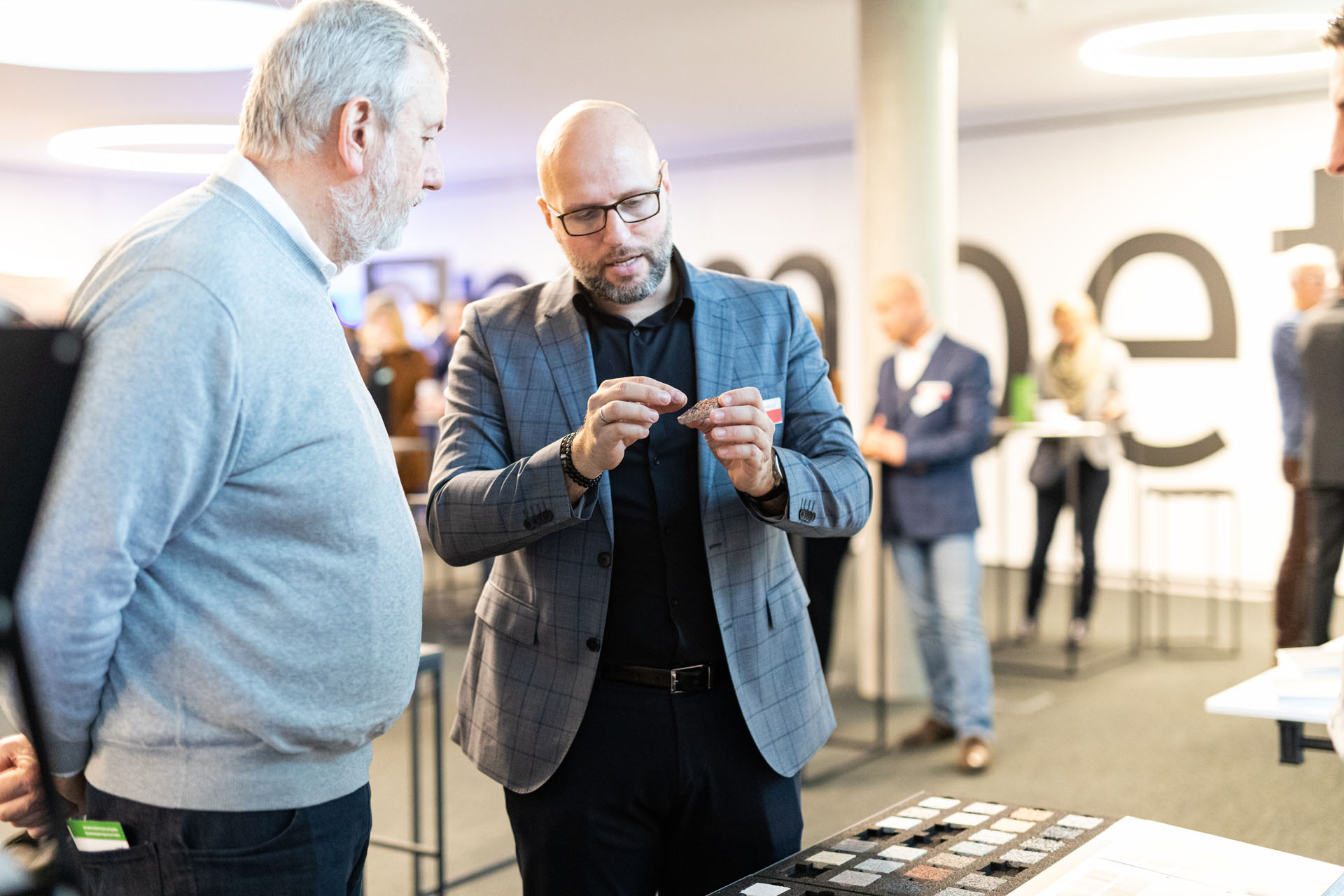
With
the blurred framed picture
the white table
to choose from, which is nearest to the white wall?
the blurred framed picture

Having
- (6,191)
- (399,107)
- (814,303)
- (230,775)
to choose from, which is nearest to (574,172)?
(399,107)

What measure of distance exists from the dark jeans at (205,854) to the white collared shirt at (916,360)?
367cm

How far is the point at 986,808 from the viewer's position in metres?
1.61

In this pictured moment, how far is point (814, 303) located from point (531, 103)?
2914 mm

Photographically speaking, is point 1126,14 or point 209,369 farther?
point 1126,14

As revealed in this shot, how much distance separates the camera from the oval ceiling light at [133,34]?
219 inches

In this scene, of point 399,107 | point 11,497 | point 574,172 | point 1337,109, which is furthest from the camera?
point 574,172

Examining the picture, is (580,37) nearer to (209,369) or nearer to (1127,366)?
(1127,366)

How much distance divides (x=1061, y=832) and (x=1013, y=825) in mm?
62

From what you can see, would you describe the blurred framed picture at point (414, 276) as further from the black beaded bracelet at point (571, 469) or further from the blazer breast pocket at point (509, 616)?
the black beaded bracelet at point (571, 469)

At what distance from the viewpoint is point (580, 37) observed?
20.5 ft

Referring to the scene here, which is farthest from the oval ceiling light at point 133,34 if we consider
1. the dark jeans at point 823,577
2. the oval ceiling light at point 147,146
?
the dark jeans at point 823,577

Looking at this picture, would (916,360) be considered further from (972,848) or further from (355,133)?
(355,133)

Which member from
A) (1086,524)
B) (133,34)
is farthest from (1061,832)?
(133,34)
